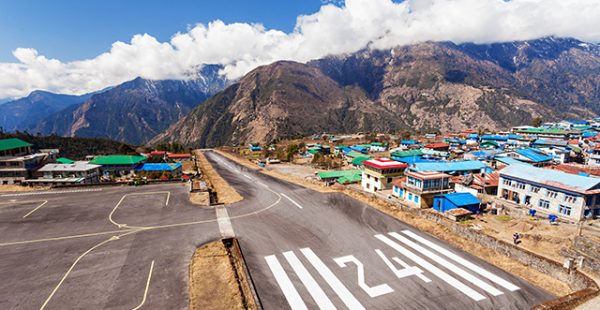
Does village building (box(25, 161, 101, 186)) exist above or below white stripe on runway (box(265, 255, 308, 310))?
above

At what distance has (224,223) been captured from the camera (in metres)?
37.0

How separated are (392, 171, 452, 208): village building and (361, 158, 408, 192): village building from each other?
8330mm

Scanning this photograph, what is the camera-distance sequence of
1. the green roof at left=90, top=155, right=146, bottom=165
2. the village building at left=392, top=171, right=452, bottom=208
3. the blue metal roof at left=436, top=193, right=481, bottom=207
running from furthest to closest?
the green roof at left=90, top=155, right=146, bottom=165, the village building at left=392, top=171, right=452, bottom=208, the blue metal roof at left=436, top=193, right=481, bottom=207

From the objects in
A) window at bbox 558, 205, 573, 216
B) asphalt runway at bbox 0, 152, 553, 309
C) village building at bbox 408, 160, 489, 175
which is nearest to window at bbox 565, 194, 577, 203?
window at bbox 558, 205, 573, 216

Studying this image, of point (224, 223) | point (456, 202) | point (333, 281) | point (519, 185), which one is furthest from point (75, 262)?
point (519, 185)

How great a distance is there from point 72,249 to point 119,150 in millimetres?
125022

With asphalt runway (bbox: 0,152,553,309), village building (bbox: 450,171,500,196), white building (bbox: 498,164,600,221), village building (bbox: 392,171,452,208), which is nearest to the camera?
asphalt runway (bbox: 0,152,553,309)

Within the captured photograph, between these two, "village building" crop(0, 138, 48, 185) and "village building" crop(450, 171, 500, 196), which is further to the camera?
"village building" crop(0, 138, 48, 185)

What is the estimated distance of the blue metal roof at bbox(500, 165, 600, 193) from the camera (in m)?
46.0

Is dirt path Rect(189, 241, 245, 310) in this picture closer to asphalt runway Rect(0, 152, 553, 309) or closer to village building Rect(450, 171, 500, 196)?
asphalt runway Rect(0, 152, 553, 309)

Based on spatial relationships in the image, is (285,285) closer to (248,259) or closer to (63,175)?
(248,259)

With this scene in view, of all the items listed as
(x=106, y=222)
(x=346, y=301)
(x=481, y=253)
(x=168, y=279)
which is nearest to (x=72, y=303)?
(x=168, y=279)

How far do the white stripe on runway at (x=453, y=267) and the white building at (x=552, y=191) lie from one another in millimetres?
35372

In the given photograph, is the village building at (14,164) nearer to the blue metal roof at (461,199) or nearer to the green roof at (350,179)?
the green roof at (350,179)
